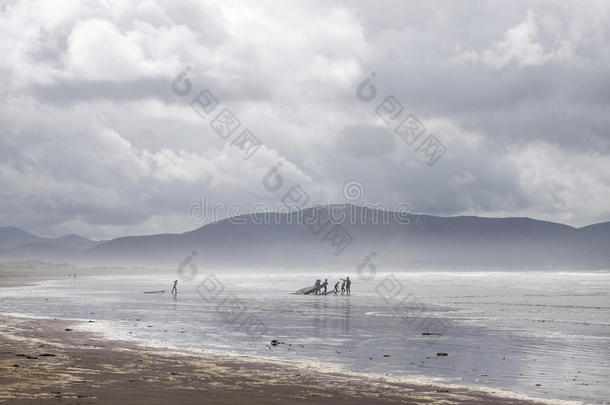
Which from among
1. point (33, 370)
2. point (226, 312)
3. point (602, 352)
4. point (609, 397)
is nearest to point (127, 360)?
point (33, 370)

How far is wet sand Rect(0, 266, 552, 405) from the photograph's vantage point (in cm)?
1352

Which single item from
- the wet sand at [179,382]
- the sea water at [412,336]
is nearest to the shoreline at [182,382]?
the wet sand at [179,382]

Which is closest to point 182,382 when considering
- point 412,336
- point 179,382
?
point 179,382

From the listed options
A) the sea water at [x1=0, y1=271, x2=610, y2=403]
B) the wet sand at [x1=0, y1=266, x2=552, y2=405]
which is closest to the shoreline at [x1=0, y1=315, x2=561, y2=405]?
the wet sand at [x1=0, y1=266, x2=552, y2=405]

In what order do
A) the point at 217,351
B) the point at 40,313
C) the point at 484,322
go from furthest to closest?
the point at 40,313 < the point at 484,322 < the point at 217,351

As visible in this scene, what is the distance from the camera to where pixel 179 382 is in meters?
15.3

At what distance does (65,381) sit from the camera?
14836 mm

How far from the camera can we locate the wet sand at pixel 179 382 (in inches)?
532

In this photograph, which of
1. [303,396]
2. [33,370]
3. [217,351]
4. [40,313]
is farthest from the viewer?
[40,313]

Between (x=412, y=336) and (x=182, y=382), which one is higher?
(x=412, y=336)

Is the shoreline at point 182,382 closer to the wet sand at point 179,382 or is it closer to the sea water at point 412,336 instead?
the wet sand at point 179,382

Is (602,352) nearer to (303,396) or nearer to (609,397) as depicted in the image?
(609,397)

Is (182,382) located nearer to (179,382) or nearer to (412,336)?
(179,382)

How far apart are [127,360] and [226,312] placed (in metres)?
19.4
